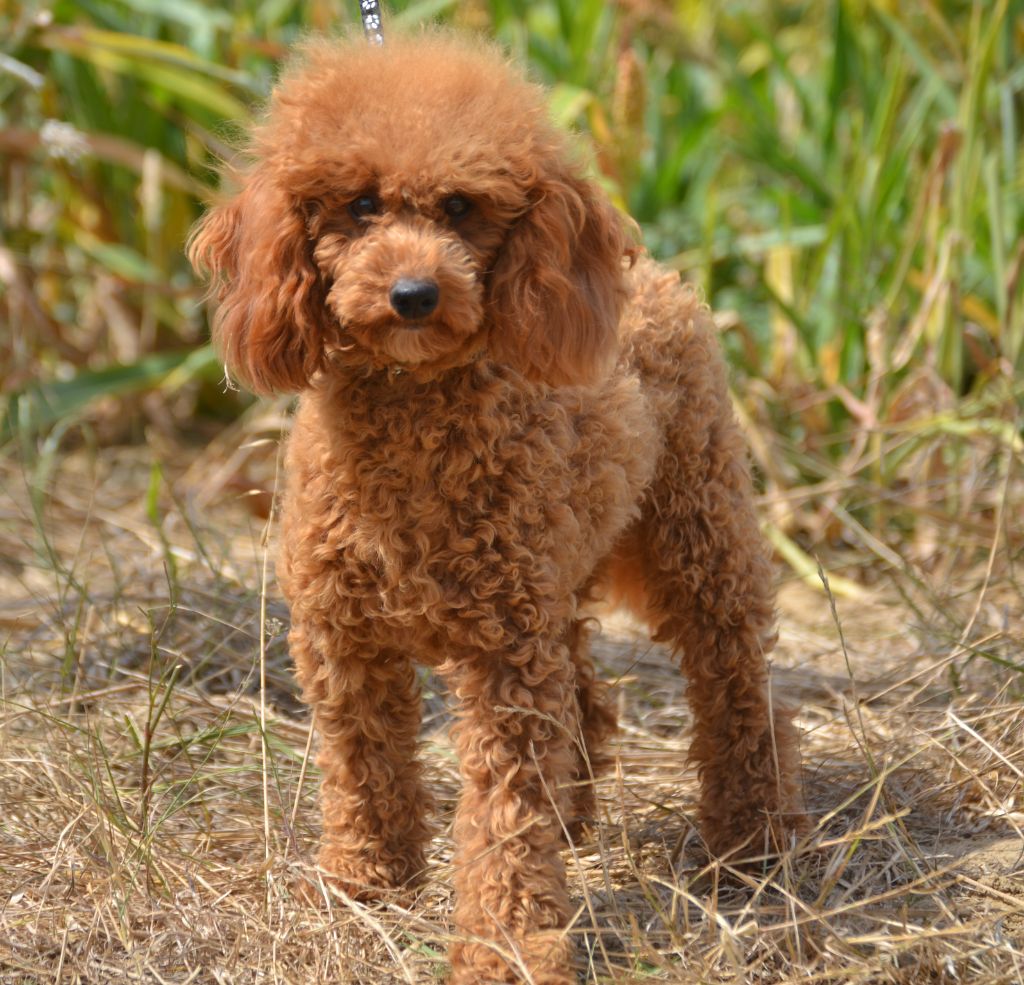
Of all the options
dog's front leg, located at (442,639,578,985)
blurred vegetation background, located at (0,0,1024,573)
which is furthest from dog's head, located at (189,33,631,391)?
blurred vegetation background, located at (0,0,1024,573)

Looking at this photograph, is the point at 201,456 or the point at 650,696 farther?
the point at 201,456

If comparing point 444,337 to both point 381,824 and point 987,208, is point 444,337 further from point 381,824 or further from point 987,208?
point 987,208

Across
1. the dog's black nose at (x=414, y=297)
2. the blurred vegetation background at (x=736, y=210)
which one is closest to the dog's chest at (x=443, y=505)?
the dog's black nose at (x=414, y=297)

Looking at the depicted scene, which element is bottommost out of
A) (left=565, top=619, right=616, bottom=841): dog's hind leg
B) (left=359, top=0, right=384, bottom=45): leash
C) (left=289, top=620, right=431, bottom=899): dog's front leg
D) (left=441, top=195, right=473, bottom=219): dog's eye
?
(left=565, top=619, right=616, bottom=841): dog's hind leg

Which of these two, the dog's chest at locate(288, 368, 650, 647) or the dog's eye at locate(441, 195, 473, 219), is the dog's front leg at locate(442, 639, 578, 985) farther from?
the dog's eye at locate(441, 195, 473, 219)

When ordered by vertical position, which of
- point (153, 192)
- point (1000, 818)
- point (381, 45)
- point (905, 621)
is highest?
point (381, 45)

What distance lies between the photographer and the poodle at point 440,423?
2.18 m

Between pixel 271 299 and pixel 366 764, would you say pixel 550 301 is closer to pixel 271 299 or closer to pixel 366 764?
pixel 271 299

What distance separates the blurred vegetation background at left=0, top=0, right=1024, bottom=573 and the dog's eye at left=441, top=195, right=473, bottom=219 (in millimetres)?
1774

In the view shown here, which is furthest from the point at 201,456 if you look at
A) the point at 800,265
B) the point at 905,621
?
the point at 905,621

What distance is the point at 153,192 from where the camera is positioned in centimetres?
513

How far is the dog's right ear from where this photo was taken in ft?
7.30

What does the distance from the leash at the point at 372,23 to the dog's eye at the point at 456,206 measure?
39 cm

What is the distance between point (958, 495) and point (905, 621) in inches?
20.8
